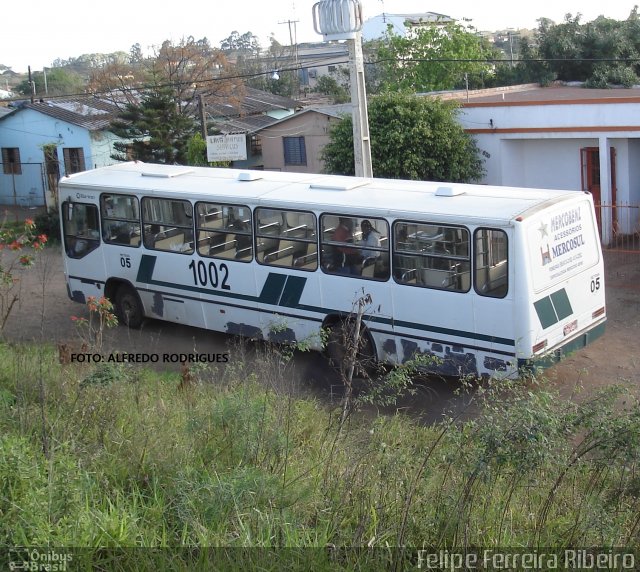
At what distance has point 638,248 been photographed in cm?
1783

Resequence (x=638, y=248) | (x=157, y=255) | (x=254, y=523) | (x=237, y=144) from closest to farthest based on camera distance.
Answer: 1. (x=254, y=523)
2. (x=157, y=255)
3. (x=638, y=248)
4. (x=237, y=144)

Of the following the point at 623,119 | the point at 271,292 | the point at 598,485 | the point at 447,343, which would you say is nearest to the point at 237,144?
the point at 623,119

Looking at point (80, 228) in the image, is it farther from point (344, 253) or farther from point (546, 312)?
point (546, 312)

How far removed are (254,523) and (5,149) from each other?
30.8 metres

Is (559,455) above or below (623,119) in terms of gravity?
below

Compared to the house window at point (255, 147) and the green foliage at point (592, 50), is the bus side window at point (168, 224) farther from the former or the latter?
the green foliage at point (592, 50)

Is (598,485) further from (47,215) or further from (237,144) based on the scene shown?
(47,215)

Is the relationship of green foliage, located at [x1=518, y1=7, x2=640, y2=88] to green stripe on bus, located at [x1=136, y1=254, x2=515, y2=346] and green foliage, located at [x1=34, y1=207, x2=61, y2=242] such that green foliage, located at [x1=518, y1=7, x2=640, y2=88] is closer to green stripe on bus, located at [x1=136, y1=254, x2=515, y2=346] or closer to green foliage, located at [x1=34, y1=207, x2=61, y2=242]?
green foliage, located at [x1=34, y1=207, x2=61, y2=242]

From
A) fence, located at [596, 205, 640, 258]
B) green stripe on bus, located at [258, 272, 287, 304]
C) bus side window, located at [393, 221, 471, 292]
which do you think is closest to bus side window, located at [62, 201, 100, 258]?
green stripe on bus, located at [258, 272, 287, 304]

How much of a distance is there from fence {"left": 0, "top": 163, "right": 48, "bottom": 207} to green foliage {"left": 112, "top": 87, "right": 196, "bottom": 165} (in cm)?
509

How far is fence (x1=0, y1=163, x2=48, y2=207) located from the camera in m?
31.2

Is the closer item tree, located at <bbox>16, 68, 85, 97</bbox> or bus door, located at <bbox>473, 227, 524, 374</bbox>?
bus door, located at <bbox>473, 227, 524, 374</bbox>

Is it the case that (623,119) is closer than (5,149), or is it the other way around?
(623,119)

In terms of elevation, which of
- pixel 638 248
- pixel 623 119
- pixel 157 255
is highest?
pixel 623 119
